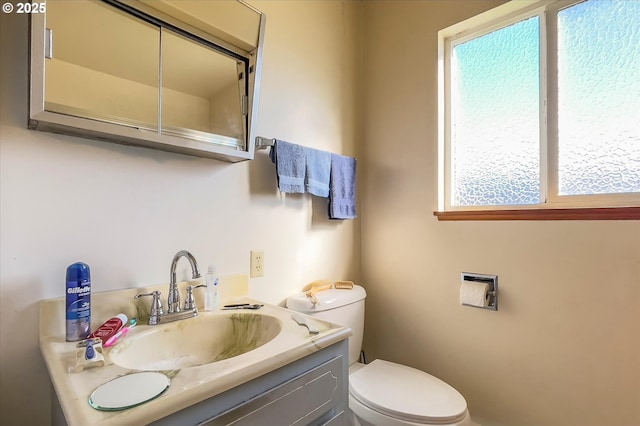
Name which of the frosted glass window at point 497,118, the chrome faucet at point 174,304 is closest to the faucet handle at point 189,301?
the chrome faucet at point 174,304

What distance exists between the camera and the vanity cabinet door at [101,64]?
82 cm

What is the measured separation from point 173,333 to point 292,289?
597 millimetres

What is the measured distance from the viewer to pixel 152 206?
1.05 meters

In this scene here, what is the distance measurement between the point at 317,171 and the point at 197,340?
2.81ft

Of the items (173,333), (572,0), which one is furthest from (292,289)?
(572,0)

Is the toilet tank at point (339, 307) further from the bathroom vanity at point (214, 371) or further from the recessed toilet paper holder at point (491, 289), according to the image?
the recessed toilet paper holder at point (491, 289)

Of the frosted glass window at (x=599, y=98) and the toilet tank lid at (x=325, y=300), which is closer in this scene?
the frosted glass window at (x=599, y=98)

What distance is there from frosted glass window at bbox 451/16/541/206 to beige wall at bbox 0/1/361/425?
0.61 meters

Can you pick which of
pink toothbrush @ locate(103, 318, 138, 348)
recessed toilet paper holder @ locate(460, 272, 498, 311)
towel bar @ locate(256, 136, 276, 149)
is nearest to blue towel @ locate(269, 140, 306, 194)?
towel bar @ locate(256, 136, 276, 149)

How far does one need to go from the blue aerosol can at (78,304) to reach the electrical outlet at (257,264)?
58 centimetres

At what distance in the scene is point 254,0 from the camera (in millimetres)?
1349

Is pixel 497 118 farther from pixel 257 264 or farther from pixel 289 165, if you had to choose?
pixel 257 264

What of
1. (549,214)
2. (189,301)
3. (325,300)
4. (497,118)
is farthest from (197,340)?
(497,118)

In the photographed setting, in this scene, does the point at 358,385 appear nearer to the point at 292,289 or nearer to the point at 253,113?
the point at 292,289
